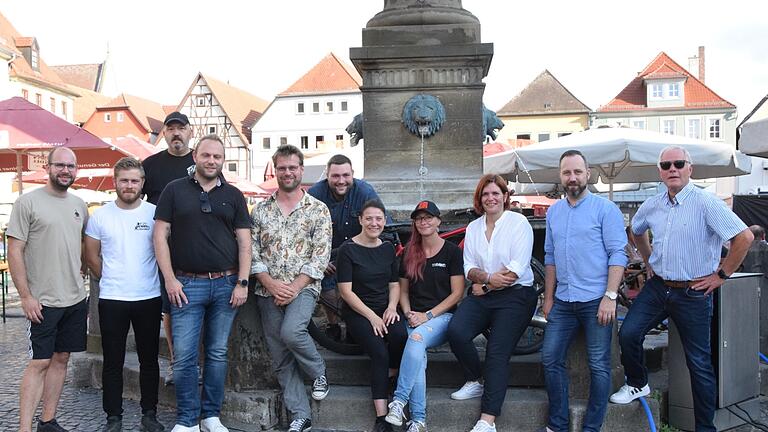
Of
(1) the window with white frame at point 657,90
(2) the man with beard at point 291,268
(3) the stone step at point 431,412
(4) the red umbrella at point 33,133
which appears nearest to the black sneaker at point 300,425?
(2) the man with beard at point 291,268

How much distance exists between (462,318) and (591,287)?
0.83 metres

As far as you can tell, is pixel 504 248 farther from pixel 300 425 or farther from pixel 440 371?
pixel 300 425

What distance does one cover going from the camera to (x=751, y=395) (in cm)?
505

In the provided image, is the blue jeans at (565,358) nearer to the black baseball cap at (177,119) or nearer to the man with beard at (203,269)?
the man with beard at (203,269)

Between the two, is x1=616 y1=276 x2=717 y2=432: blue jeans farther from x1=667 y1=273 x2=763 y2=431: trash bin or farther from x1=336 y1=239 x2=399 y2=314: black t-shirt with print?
x1=336 y1=239 x2=399 y2=314: black t-shirt with print

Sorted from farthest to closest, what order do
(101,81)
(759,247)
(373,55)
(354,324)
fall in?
A: (101,81)
(373,55)
(759,247)
(354,324)

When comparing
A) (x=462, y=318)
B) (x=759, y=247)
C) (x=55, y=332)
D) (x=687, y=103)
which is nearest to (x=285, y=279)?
(x=462, y=318)

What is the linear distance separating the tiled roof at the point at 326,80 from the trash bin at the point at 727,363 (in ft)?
157

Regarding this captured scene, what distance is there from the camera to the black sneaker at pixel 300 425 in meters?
4.65

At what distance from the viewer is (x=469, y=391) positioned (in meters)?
4.78

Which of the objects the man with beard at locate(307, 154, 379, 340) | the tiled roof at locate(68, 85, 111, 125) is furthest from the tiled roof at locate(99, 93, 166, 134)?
the man with beard at locate(307, 154, 379, 340)

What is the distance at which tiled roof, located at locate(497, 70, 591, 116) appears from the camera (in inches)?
2061

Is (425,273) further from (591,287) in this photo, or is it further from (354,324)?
(591,287)

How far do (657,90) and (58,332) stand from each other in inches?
2020
